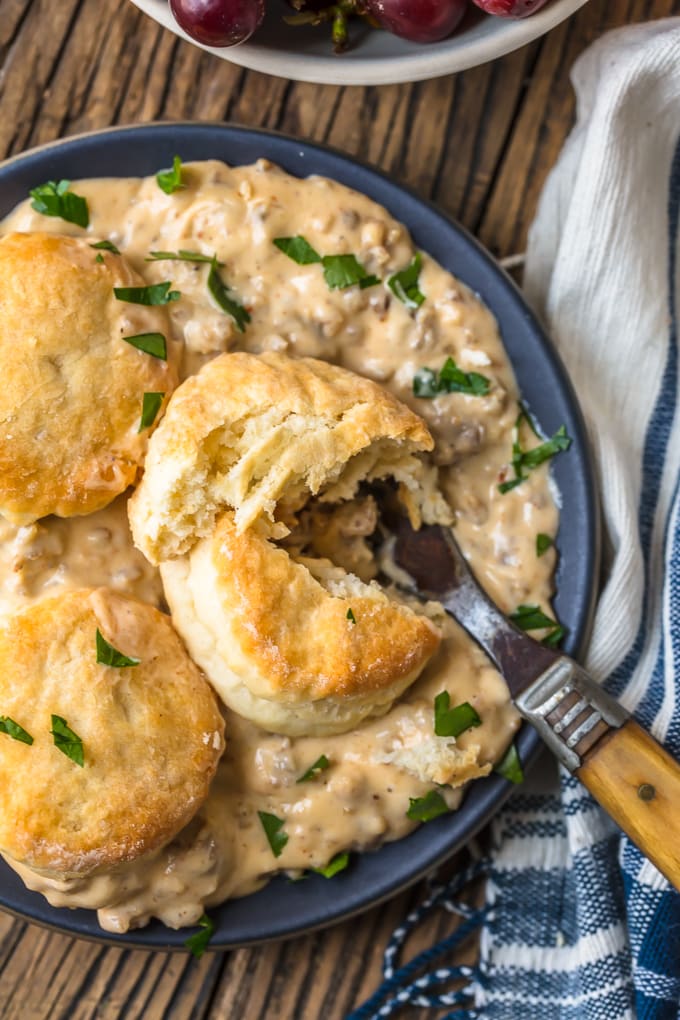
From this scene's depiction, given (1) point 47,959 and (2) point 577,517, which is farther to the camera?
(1) point 47,959

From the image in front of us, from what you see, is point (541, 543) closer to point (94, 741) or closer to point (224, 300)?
point (224, 300)

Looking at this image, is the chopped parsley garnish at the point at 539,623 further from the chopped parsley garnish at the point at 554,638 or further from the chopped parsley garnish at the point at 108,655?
the chopped parsley garnish at the point at 108,655

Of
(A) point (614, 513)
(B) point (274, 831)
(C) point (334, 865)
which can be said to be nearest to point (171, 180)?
(A) point (614, 513)

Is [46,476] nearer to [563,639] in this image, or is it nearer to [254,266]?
[254,266]

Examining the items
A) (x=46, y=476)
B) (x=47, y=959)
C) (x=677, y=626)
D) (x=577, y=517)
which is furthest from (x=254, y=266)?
(x=47, y=959)

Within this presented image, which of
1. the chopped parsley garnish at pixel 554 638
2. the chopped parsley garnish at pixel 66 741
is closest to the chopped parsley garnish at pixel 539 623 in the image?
the chopped parsley garnish at pixel 554 638

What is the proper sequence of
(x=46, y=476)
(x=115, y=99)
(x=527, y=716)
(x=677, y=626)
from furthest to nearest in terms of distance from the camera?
(x=115, y=99) → (x=677, y=626) → (x=527, y=716) → (x=46, y=476)
